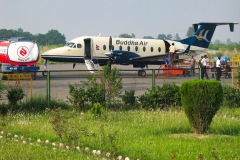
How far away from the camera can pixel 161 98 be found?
17.6m

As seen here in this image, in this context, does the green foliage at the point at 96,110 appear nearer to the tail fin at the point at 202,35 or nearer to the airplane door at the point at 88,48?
the airplane door at the point at 88,48

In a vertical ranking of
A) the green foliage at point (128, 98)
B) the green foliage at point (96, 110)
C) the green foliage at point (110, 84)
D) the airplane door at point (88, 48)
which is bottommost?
the green foliage at point (96, 110)

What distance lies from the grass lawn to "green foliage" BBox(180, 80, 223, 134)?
33 cm

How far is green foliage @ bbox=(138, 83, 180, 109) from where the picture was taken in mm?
17562

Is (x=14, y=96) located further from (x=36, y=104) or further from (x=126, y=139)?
(x=126, y=139)

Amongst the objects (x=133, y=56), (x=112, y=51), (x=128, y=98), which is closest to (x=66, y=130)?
(x=128, y=98)

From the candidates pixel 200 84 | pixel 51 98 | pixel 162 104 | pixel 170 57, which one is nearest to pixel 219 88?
pixel 200 84

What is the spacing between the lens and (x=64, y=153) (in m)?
9.96

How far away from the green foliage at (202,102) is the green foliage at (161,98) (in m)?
5.44

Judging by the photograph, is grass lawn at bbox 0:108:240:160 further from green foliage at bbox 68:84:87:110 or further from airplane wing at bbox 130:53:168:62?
airplane wing at bbox 130:53:168:62

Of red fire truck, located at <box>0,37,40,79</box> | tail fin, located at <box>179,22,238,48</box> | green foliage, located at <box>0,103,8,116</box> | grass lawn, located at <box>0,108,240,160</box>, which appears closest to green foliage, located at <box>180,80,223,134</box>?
grass lawn, located at <box>0,108,240,160</box>

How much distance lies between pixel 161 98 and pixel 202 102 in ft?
19.0

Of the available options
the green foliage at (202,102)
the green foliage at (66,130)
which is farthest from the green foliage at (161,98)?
the green foliage at (66,130)

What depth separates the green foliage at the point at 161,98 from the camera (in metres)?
17.6
